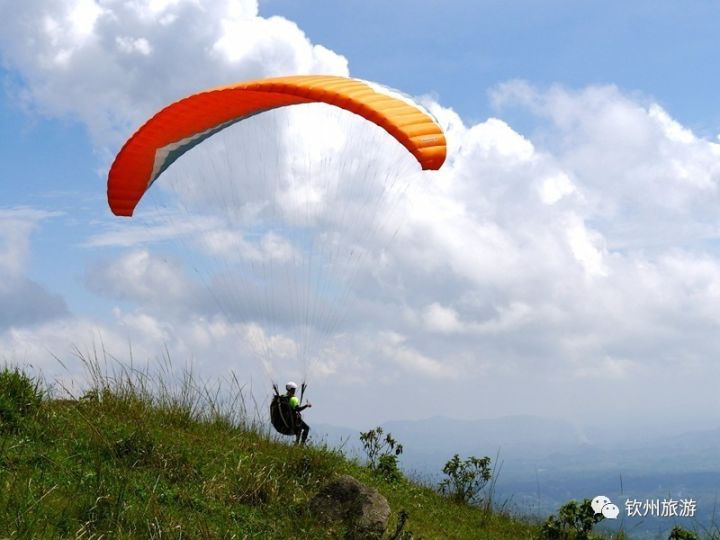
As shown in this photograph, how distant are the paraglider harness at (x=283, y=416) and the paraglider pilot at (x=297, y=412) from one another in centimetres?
2

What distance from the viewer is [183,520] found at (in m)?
7.34

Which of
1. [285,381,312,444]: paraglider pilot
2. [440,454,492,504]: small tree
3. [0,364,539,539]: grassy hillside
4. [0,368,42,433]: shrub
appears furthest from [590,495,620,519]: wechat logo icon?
[0,368,42,433]: shrub

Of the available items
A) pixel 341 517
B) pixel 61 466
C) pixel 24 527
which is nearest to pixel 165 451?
pixel 61 466

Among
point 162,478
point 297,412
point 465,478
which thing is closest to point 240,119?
point 297,412

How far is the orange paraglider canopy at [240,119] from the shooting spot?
912 cm

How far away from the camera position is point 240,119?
1239 cm

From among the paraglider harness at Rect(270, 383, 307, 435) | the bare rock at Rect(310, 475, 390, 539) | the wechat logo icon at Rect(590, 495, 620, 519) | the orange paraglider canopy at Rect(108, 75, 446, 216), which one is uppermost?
the orange paraglider canopy at Rect(108, 75, 446, 216)

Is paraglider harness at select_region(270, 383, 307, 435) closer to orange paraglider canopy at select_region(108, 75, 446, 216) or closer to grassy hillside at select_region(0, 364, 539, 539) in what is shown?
grassy hillside at select_region(0, 364, 539, 539)

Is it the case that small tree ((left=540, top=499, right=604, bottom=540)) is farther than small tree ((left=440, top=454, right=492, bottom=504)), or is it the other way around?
small tree ((left=440, top=454, right=492, bottom=504))

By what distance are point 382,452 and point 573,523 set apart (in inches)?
157

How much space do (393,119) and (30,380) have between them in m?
6.07

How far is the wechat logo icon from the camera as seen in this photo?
33.1 feet

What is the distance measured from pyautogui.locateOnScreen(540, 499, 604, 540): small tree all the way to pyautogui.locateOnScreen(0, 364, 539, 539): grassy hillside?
1.17 m

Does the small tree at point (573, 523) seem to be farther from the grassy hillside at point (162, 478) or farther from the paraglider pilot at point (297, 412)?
the paraglider pilot at point (297, 412)
